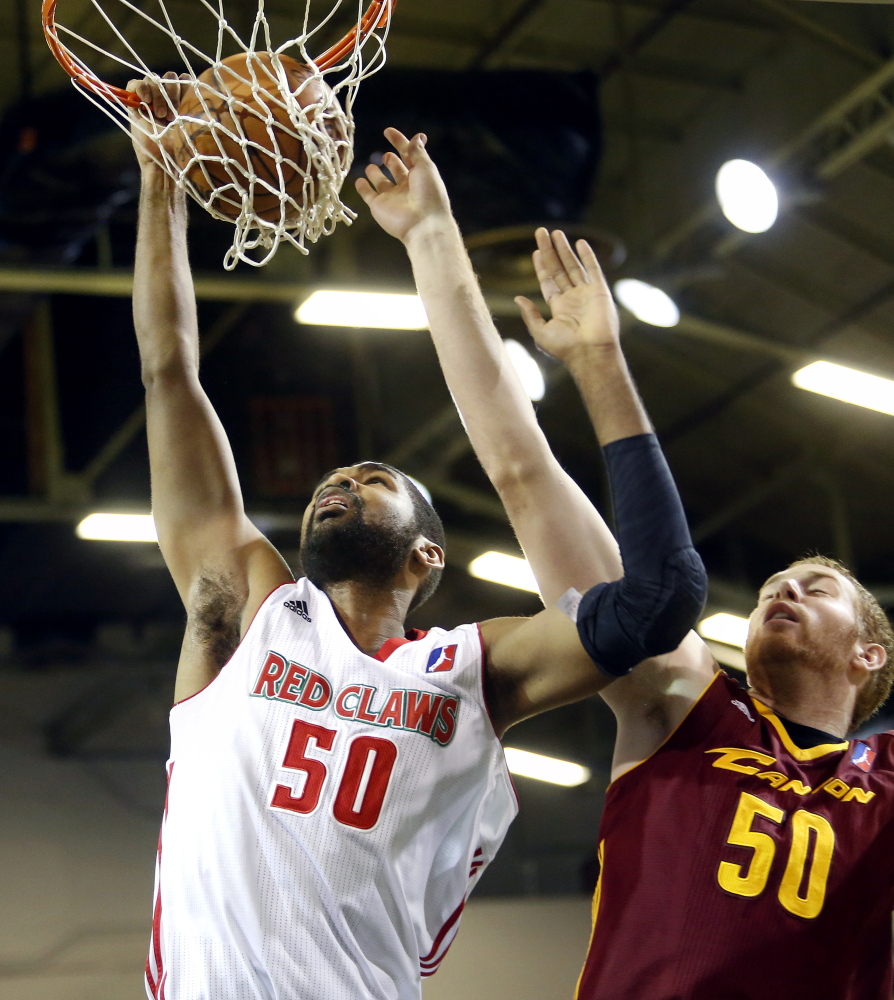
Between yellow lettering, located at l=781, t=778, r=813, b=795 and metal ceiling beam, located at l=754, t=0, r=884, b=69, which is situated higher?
metal ceiling beam, located at l=754, t=0, r=884, b=69

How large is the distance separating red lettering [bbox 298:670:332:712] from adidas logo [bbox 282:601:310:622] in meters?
0.16

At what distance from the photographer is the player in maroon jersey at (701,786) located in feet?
8.45

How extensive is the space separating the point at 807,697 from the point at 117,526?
753 centimetres

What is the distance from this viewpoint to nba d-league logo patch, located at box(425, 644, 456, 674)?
272 cm

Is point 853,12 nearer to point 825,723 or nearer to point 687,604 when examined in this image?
point 825,723

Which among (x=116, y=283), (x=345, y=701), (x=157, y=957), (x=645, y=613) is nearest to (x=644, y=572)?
(x=645, y=613)

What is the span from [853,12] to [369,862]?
23.5ft

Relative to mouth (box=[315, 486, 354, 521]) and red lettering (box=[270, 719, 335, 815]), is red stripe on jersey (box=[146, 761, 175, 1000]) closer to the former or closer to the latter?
red lettering (box=[270, 719, 335, 815])

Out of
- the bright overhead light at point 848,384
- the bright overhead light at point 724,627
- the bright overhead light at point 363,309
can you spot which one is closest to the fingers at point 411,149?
the bright overhead light at point 363,309

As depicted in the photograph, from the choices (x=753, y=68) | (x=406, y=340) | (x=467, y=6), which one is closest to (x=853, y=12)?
(x=753, y=68)

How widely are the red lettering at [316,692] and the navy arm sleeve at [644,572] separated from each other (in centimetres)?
58

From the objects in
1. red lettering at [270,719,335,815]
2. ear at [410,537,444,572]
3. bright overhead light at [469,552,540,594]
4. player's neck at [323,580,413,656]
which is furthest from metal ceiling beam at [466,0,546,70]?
red lettering at [270,719,335,815]

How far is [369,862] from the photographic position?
2.49 metres

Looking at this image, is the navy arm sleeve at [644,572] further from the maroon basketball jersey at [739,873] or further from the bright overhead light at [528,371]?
the bright overhead light at [528,371]
